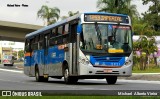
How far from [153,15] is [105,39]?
67.9 meters

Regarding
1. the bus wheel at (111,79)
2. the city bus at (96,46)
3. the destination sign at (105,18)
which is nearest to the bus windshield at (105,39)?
the city bus at (96,46)

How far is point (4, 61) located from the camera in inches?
3511

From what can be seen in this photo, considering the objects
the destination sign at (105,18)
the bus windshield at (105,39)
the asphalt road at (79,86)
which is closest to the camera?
the asphalt road at (79,86)

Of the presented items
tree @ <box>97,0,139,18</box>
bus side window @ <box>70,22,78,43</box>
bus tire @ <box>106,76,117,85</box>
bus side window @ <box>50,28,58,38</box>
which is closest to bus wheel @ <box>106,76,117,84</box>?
bus tire @ <box>106,76,117,85</box>

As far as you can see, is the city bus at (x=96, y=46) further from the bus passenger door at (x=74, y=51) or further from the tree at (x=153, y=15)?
the tree at (x=153, y=15)

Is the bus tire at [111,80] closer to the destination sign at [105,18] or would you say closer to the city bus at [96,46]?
the city bus at [96,46]

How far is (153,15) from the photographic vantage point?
292 feet

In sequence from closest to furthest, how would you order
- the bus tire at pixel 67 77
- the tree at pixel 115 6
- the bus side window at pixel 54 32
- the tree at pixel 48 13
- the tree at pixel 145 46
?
1. the bus tire at pixel 67 77
2. the bus side window at pixel 54 32
3. the tree at pixel 145 46
4. the tree at pixel 115 6
5. the tree at pixel 48 13

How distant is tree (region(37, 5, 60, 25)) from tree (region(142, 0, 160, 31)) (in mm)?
17170

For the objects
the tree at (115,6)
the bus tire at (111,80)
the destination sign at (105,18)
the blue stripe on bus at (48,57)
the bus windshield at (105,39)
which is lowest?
the bus tire at (111,80)

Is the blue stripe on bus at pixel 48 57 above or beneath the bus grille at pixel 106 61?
above

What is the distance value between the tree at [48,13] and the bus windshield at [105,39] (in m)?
62.6

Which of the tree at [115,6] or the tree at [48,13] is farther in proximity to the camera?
the tree at [48,13]

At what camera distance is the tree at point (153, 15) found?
291 ft
